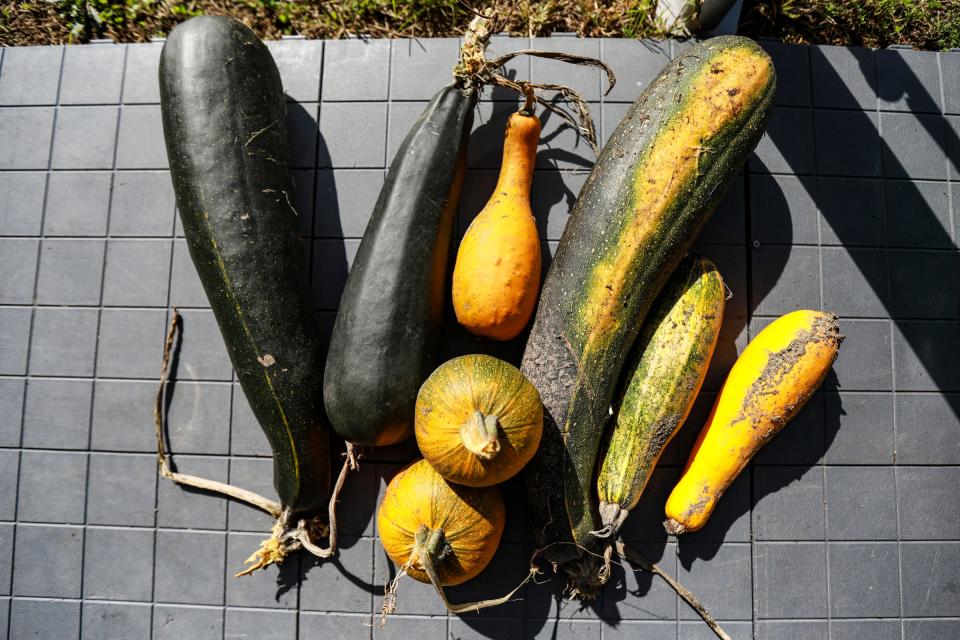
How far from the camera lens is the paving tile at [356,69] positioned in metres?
2.13

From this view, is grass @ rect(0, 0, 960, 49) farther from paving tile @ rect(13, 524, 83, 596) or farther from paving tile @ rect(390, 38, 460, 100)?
paving tile @ rect(13, 524, 83, 596)

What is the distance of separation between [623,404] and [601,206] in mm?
628

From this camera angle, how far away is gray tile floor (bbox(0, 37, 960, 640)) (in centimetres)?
203

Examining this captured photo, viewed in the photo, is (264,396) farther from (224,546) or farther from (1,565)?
(1,565)

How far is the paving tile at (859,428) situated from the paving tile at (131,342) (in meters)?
2.36

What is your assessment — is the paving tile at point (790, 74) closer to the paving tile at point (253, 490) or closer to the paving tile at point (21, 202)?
the paving tile at point (253, 490)

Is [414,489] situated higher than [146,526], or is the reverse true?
[414,489]

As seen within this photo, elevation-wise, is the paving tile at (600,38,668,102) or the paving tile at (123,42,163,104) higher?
the paving tile at (600,38,668,102)

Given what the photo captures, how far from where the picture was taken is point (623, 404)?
1852 mm

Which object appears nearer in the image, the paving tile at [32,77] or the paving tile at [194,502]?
the paving tile at [194,502]

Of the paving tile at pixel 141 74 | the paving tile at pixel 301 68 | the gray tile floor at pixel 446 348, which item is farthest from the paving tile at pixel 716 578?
the paving tile at pixel 141 74

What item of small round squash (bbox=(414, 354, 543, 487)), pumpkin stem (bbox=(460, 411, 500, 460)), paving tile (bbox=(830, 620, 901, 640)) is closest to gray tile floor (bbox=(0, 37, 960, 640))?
paving tile (bbox=(830, 620, 901, 640))

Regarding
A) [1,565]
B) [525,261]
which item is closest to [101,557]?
[1,565]

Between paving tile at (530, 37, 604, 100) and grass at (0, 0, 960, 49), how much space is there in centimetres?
9
